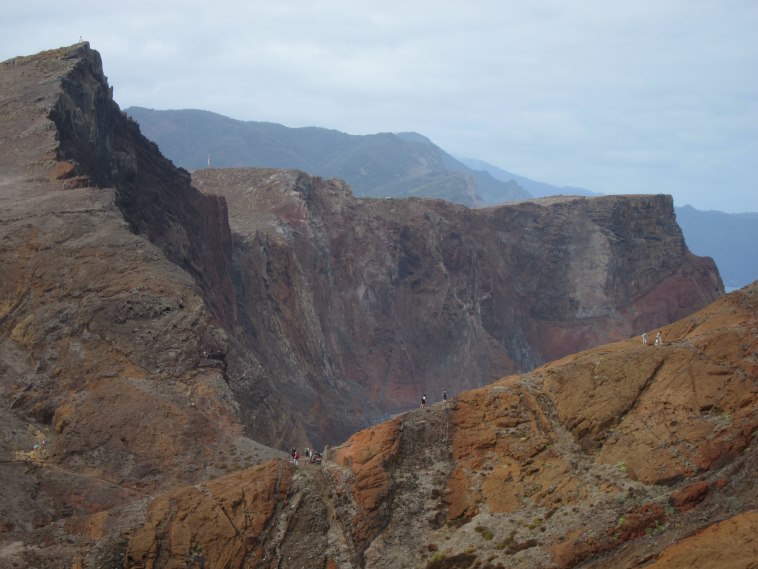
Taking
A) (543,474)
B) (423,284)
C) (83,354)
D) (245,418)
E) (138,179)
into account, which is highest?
(138,179)

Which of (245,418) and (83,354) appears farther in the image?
(245,418)

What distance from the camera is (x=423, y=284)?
97.4 metres

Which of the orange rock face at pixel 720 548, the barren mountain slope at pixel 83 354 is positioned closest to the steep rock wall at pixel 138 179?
the barren mountain slope at pixel 83 354

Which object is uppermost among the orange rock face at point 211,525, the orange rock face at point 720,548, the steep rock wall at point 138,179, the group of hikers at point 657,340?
the steep rock wall at point 138,179

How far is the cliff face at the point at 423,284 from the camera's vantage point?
3019 inches

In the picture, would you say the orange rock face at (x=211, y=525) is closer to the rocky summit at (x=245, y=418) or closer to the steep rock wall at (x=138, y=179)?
the rocky summit at (x=245, y=418)

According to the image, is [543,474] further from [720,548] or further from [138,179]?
[138,179]

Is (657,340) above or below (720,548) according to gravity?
above

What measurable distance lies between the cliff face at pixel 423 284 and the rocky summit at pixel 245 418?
28.9 inches

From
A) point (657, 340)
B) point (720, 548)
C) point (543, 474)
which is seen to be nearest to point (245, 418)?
point (543, 474)

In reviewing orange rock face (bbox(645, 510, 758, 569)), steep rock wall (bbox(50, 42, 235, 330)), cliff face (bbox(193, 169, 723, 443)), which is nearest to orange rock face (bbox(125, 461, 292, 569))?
orange rock face (bbox(645, 510, 758, 569))

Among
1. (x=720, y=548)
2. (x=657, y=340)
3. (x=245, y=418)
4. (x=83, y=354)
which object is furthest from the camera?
(x=245, y=418)

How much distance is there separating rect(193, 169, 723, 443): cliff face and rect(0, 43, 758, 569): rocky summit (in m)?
0.73

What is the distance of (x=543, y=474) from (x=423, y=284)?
67.7 metres
